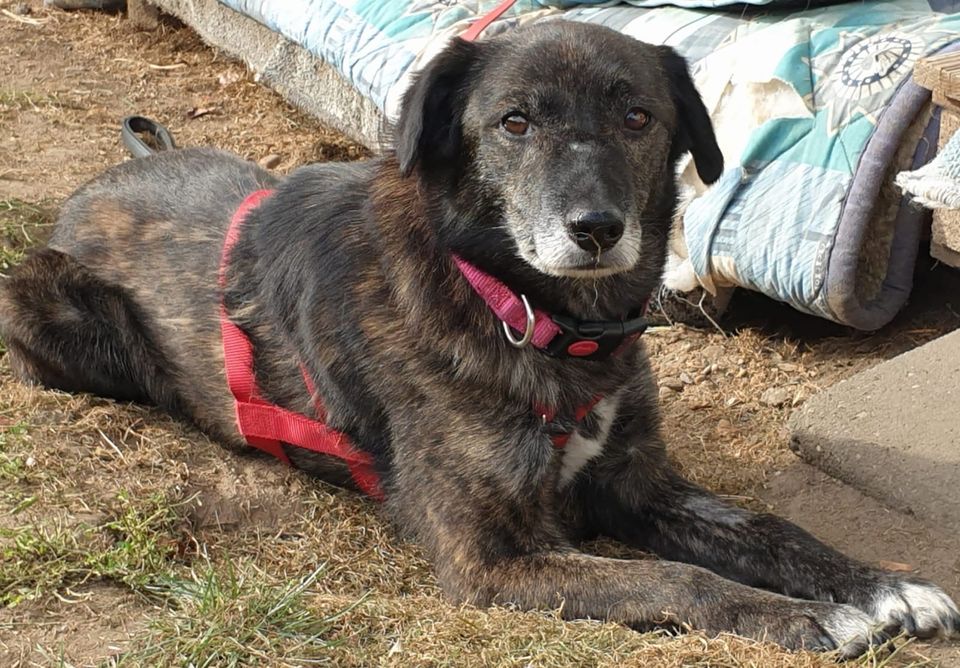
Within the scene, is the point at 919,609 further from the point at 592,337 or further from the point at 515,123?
the point at 515,123

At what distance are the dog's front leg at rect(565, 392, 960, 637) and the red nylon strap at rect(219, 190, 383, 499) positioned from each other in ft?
2.07

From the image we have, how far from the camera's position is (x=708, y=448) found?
14.0ft

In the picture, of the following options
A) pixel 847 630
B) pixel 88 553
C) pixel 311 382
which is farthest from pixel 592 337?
pixel 88 553

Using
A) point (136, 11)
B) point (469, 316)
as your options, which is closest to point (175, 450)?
point (469, 316)

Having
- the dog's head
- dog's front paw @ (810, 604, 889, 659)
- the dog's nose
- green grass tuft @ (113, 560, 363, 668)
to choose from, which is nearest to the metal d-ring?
the dog's head

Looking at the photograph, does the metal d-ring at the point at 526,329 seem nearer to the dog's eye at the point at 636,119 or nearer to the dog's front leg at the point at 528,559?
the dog's front leg at the point at 528,559

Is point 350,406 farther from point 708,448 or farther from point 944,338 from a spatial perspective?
point 944,338

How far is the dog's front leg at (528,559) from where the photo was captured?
10.0ft

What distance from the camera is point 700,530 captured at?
363cm

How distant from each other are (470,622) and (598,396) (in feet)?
2.59

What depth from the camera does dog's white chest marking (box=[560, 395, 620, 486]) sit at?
347cm

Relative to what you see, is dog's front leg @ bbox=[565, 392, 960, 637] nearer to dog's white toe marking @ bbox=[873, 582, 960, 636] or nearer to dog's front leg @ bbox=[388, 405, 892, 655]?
dog's white toe marking @ bbox=[873, 582, 960, 636]

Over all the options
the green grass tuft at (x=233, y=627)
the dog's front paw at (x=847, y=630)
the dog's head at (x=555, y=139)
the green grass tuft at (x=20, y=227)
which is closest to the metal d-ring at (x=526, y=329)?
the dog's head at (x=555, y=139)

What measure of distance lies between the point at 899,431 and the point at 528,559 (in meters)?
1.44
